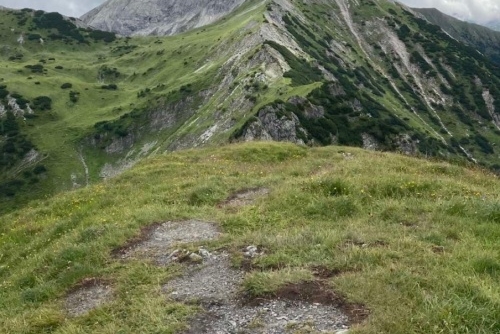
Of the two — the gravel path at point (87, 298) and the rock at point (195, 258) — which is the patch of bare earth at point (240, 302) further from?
the gravel path at point (87, 298)

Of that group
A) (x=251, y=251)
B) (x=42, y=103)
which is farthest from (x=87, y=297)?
(x=42, y=103)

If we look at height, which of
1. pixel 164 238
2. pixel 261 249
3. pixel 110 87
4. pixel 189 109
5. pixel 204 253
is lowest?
pixel 189 109

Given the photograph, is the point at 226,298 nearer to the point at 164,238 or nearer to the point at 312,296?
the point at 312,296

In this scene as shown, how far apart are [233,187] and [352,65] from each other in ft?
620

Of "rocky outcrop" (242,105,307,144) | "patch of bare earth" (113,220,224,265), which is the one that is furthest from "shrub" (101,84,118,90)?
"patch of bare earth" (113,220,224,265)

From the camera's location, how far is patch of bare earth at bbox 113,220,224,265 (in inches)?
528

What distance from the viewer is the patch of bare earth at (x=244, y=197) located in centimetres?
1827

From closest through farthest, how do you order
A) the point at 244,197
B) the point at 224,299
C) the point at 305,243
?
the point at 224,299 → the point at 305,243 → the point at 244,197

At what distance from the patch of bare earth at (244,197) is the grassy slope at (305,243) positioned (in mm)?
613

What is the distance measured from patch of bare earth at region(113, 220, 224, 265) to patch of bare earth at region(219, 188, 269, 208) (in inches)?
93.5

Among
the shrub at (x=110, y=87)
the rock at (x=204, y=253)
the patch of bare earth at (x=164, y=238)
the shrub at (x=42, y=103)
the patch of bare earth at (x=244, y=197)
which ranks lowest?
the shrub at (x=42, y=103)

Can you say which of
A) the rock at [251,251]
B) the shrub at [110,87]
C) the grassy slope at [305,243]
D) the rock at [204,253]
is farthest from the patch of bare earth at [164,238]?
the shrub at [110,87]

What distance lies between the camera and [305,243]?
12.3 m

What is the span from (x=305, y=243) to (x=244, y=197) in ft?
24.3
